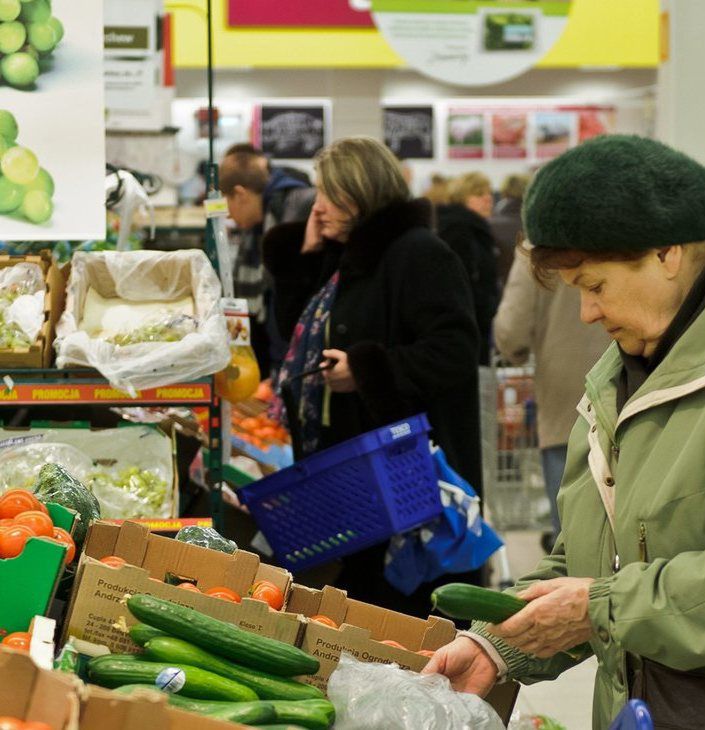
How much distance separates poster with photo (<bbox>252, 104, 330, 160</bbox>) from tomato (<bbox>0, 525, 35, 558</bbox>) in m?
13.1

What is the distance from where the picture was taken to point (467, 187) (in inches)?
343

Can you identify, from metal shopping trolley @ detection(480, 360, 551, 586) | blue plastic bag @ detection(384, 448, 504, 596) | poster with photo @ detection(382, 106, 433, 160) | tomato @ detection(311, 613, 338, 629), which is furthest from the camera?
poster with photo @ detection(382, 106, 433, 160)

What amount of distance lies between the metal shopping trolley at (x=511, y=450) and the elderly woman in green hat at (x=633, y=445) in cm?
402

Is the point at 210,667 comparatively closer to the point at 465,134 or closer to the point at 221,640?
the point at 221,640

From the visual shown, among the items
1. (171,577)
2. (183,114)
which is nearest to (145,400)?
(171,577)

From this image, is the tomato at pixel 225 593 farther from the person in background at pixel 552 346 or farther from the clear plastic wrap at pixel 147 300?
the person in background at pixel 552 346

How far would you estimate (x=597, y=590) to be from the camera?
6.76 ft

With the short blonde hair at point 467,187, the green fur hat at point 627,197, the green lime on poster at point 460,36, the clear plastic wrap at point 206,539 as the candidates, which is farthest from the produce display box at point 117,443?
the short blonde hair at point 467,187

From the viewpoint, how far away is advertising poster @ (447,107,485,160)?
15.8 meters

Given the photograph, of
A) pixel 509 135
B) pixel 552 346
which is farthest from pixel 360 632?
pixel 509 135

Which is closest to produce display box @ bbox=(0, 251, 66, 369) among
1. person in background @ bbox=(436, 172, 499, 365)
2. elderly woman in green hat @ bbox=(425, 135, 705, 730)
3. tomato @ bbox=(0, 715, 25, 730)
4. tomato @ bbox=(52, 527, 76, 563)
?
tomato @ bbox=(52, 527, 76, 563)

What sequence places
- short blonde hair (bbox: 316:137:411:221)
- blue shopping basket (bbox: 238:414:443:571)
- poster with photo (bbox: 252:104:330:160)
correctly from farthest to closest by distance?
1. poster with photo (bbox: 252:104:330:160)
2. short blonde hair (bbox: 316:137:411:221)
3. blue shopping basket (bbox: 238:414:443:571)

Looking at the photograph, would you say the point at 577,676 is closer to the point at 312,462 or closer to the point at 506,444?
the point at 506,444

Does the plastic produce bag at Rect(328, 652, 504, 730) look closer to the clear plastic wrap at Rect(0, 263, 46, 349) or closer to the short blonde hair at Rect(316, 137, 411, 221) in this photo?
the clear plastic wrap at Rect(0, 263, 46, 349)
